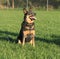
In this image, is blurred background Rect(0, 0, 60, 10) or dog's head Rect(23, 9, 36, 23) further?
blurred background Rect(0, 0, 60, 10)

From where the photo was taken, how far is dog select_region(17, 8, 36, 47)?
8102 mm

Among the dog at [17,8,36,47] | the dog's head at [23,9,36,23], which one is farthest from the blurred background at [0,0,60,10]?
the dog's head at [23,9,36,23]

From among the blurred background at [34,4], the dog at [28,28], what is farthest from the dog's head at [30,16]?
the blurred background at [34,4]

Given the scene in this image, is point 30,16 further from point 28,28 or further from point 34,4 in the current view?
point 34,4

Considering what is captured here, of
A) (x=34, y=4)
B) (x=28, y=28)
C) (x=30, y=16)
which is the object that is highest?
(x=30, y=16)

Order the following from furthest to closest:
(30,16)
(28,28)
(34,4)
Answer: (34,4), (28,28), (30,16)

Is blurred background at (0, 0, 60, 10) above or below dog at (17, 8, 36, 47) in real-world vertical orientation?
below

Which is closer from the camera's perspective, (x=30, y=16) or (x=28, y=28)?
(x=30, y=16)

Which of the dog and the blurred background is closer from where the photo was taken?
the dog

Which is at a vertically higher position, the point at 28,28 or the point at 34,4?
the point at 28,28

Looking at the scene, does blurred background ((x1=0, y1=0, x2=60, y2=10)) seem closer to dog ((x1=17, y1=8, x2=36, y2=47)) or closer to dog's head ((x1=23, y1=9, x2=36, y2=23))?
dog ((x1=17, y1=8, x2=36, y2=47))

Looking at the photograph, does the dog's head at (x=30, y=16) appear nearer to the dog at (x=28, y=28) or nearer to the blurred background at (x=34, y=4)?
the dog at (x=28, y=28)

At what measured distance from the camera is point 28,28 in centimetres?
838

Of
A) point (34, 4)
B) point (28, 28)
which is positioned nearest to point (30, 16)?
point (28, 28)
